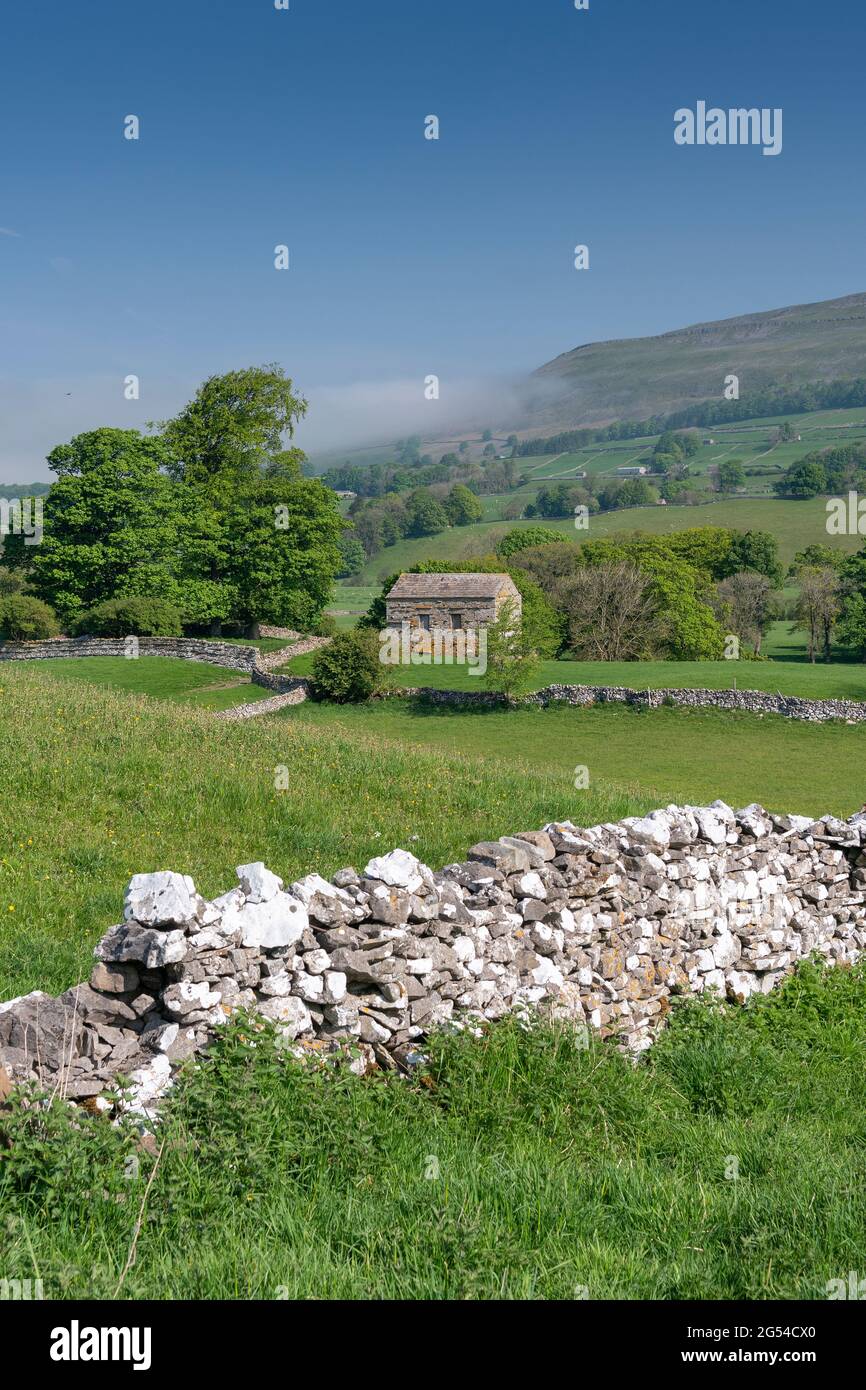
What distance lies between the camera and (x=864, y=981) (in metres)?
11.0

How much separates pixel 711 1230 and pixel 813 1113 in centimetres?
268

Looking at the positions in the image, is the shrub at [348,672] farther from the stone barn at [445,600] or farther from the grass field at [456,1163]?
the grass field at [456,1163]

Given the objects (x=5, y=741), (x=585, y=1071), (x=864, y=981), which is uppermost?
(x=5, y=741)

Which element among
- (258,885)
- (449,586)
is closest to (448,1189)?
(258,885)

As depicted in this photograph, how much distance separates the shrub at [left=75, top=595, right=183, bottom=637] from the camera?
55.8m

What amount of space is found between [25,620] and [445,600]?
24155mm

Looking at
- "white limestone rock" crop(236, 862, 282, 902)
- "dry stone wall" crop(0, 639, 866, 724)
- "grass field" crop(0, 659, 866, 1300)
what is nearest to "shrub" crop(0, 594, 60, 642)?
→ "dry stone wall" crop(0, 639, 866, 724)

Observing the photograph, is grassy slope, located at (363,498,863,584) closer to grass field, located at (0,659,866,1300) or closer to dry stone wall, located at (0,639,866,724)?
dry stone wall, located at (0,639,866,724)

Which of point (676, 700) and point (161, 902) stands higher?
point (161, 902)

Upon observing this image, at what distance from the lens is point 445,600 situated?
6344 cm

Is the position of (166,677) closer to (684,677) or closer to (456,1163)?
(684,677)

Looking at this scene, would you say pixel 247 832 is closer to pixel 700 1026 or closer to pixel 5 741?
pixel 5 741

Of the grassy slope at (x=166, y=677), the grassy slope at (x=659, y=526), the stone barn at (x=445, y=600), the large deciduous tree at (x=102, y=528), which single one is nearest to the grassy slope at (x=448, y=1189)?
the grassy slope at (x=166, y=677)

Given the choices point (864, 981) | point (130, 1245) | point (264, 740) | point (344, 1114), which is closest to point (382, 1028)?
point (344, 1114)
